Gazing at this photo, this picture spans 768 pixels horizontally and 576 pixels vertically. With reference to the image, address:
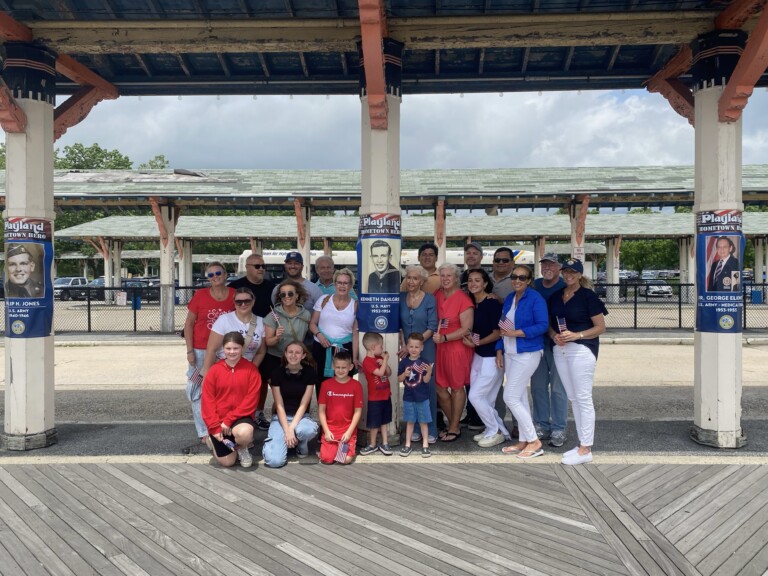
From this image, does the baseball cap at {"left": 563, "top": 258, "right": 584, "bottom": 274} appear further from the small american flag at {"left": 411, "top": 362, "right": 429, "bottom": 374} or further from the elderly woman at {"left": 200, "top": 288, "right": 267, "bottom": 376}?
the elderly woman at {"left": 200, "top": 288, "right": 267, "bottom": 376}

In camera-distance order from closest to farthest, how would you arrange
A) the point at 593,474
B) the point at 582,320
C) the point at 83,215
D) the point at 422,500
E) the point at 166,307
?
the point at 422,500 → the point at 593,474 → the point at 582,320 → the point at 166,307 → the point at 83,215

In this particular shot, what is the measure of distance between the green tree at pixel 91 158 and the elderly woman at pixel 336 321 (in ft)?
167

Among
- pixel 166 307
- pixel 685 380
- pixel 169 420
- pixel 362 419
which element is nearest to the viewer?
pixel 362 419

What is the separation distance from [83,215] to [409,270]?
45.2 meters

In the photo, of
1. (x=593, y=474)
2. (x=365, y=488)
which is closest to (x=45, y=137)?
(x=365, y=488)

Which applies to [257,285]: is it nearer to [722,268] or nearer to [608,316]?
[722,268]

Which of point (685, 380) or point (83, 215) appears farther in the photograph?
point (83, 215)

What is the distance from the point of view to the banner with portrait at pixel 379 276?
5.26 meters

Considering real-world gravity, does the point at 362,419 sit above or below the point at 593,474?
above

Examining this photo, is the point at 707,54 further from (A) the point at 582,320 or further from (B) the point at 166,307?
(B) the point at 166,307

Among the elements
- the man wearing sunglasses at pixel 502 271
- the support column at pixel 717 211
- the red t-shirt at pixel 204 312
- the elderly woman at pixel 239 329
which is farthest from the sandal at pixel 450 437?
the red t-shirt at pixel 204 312

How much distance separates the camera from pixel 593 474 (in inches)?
178

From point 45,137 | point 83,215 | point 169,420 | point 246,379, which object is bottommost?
point 169,420

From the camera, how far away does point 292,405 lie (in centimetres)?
494
